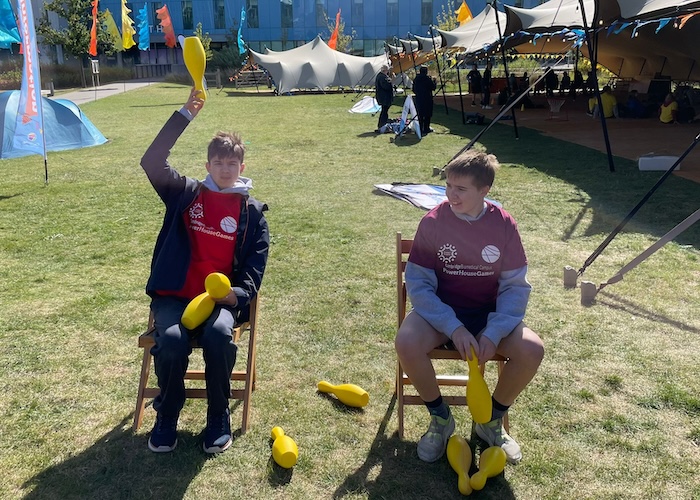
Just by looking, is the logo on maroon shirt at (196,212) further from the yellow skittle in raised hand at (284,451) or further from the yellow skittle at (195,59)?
the yellow skittle in raised hand at (284,451)

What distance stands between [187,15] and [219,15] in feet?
9.21

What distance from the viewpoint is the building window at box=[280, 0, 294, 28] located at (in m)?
51.7

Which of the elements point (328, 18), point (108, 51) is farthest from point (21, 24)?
point (328, 18)

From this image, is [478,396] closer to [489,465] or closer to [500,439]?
[489,465]

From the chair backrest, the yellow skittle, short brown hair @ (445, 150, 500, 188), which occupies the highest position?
the yellow skittle

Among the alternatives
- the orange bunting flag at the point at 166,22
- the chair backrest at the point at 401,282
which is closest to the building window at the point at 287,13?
the orange bunting flag at the point at 166,22

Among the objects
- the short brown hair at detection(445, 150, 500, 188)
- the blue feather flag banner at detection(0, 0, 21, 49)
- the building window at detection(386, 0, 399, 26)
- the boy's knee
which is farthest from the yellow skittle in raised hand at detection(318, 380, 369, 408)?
the building window at detection(386, 0, 399, 26)

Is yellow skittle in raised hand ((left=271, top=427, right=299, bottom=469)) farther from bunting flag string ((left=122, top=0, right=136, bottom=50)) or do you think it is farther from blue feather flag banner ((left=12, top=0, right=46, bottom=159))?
bunting flag string ((left=122, top=0, right=136, bottom=50))

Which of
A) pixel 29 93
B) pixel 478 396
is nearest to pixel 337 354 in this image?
pixel 478 396

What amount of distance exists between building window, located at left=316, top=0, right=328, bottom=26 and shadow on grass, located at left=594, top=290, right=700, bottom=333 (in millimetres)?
50642

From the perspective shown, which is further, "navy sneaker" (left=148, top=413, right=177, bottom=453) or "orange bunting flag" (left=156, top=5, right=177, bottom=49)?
"orange bunting flag" (left=156, top=5, right=177, bottom=49)

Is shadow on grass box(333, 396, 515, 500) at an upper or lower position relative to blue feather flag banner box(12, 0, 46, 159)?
lower

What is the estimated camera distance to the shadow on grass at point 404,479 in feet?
8.64

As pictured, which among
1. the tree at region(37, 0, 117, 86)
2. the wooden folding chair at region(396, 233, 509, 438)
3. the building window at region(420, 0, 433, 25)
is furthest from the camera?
the building window at region(420, 0, 433, 25)
